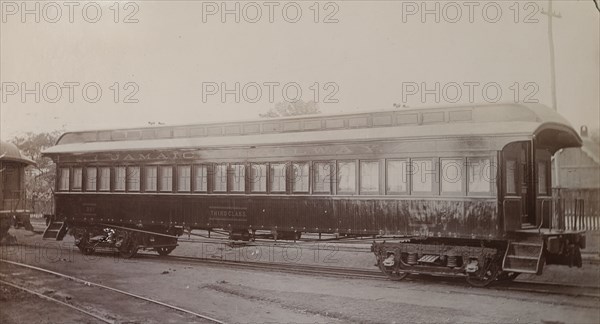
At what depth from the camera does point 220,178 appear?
4.45m

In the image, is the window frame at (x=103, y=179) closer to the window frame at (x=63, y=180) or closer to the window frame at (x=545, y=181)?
the window frame at (x=63, y=180)

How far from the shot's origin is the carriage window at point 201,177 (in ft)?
14.7

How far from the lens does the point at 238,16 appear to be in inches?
129

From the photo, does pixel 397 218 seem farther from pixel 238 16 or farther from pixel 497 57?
pixel 238 16

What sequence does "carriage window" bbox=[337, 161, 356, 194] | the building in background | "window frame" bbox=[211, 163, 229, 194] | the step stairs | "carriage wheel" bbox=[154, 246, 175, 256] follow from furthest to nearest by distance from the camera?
1. "carriage wheel" bbox=[154, 246, 175, 256]
2. "window frame" bbox=[211, 163, 229, 194]
3. "carriage window" bbox=[337, 161, 356, 194]
4. the step stairs
5. the building in background

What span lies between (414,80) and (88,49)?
213 cm

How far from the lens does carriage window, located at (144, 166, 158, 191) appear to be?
4684mm

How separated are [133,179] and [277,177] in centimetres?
143

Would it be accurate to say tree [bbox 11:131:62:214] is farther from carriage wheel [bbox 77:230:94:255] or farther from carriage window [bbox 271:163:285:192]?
carriage window [bbox 271:163:285:192]

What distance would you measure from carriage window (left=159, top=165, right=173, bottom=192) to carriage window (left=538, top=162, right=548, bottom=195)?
297cm

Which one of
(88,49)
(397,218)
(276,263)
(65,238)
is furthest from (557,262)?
(65,238)

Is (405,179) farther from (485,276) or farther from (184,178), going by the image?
(184,178)

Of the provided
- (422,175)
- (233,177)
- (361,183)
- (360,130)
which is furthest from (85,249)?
(422,175)

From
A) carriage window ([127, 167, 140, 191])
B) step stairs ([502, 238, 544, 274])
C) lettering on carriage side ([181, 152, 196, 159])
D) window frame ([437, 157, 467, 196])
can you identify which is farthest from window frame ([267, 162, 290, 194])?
step stairs ([502, 238, 544, 274])
